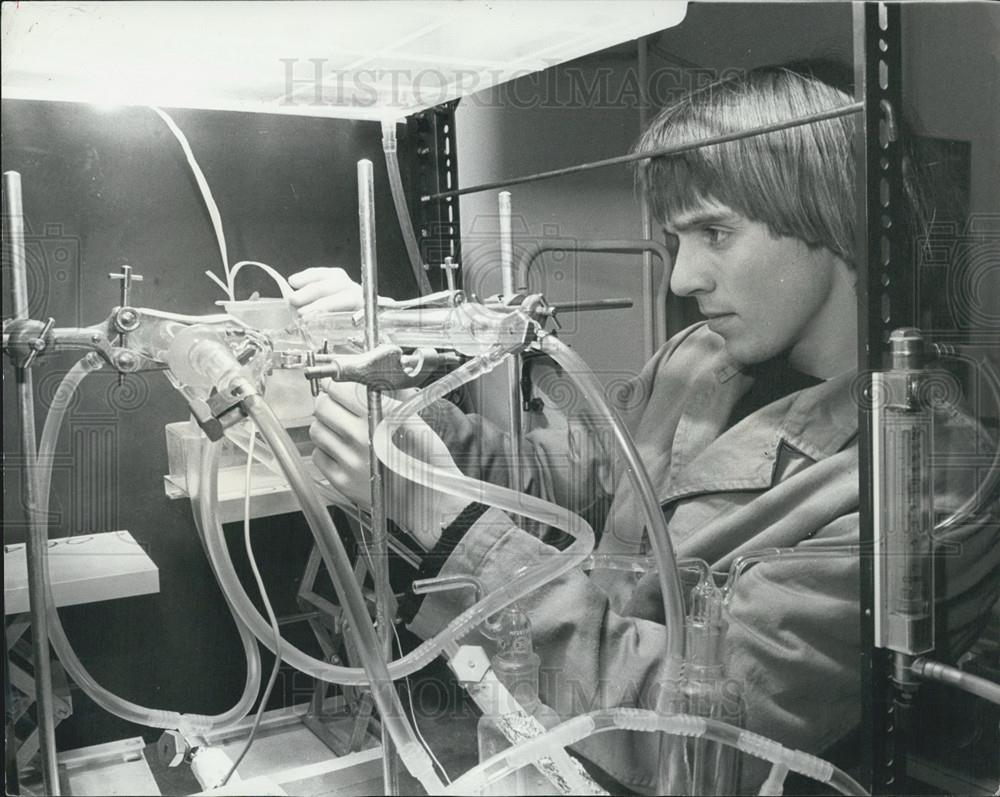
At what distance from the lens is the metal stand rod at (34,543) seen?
0.86m

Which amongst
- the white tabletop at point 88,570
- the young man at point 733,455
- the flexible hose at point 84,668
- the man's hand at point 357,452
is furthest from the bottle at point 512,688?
the white tabletop at point 88,570

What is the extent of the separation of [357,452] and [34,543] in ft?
1.00

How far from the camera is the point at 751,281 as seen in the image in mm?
1020

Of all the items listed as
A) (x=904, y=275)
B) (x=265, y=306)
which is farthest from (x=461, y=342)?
(x=904, y=275)

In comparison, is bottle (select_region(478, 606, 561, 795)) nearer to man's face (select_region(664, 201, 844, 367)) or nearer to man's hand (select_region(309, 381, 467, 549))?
man's hand (select_region(309, 381, 467, 549))

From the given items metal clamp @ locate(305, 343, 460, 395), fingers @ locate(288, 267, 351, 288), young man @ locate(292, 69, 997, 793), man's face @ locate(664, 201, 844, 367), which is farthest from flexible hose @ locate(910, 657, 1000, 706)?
fingers @ locate(288, 267, 351, 288)

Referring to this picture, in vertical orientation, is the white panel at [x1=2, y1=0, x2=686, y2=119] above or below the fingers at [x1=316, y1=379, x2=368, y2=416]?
above

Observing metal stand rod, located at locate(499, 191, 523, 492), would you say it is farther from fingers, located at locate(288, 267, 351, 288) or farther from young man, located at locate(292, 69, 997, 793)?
fingers, located at locate(288, 267, 351, 288)

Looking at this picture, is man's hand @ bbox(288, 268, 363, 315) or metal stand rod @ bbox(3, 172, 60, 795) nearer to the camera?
metal stand rod @ bbox(3, 172, 60, 795)

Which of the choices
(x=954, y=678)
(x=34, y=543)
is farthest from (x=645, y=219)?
(x=34, y=543)

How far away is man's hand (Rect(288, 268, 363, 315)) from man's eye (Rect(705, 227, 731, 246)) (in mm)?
367

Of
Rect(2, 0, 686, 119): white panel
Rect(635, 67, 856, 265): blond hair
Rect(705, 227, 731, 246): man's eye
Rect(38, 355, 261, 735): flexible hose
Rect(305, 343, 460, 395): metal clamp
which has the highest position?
Rect(2, 0, 686, 119): white panel

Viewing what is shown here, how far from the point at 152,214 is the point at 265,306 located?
0.14 meters

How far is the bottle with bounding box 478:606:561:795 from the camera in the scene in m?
1.00
